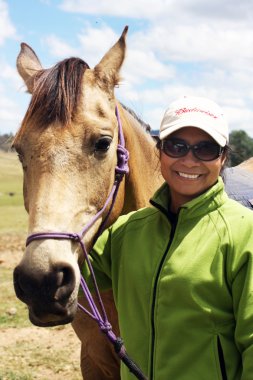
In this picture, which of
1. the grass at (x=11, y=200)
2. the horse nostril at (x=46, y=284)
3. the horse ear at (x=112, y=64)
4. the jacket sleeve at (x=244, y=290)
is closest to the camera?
the jacket sleeve at (x=244, y=290)

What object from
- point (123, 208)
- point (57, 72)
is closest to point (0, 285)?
point (123, 208)

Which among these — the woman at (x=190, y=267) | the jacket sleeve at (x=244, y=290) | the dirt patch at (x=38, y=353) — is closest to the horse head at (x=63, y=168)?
the woman at (x=190, y=267)

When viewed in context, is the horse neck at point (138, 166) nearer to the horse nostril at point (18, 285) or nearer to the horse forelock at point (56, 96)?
the horse forelock at point (56, 96)

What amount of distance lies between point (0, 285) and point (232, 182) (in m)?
5.95

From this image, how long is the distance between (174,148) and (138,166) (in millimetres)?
1021

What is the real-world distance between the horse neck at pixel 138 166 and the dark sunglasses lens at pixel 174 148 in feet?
2.75

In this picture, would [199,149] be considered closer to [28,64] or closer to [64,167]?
[64,167]

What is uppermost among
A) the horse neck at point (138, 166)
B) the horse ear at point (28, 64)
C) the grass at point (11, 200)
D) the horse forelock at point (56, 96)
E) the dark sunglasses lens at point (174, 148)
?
the horse ear at point (28, 64)

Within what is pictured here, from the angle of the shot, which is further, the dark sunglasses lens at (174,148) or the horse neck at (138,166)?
the horse neck at (138,166)

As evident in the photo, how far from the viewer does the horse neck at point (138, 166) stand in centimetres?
313

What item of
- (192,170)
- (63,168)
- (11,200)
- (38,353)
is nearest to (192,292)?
(192,170)

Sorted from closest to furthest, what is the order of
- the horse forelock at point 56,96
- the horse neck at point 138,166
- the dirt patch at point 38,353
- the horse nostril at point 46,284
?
the horse nostril at point 46,284, the horse forelock at point 56,96, the horse neck at point 138,166, the dirt patch at point 38,353

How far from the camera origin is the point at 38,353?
6145 mm

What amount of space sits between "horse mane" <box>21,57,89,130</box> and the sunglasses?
54 cm
